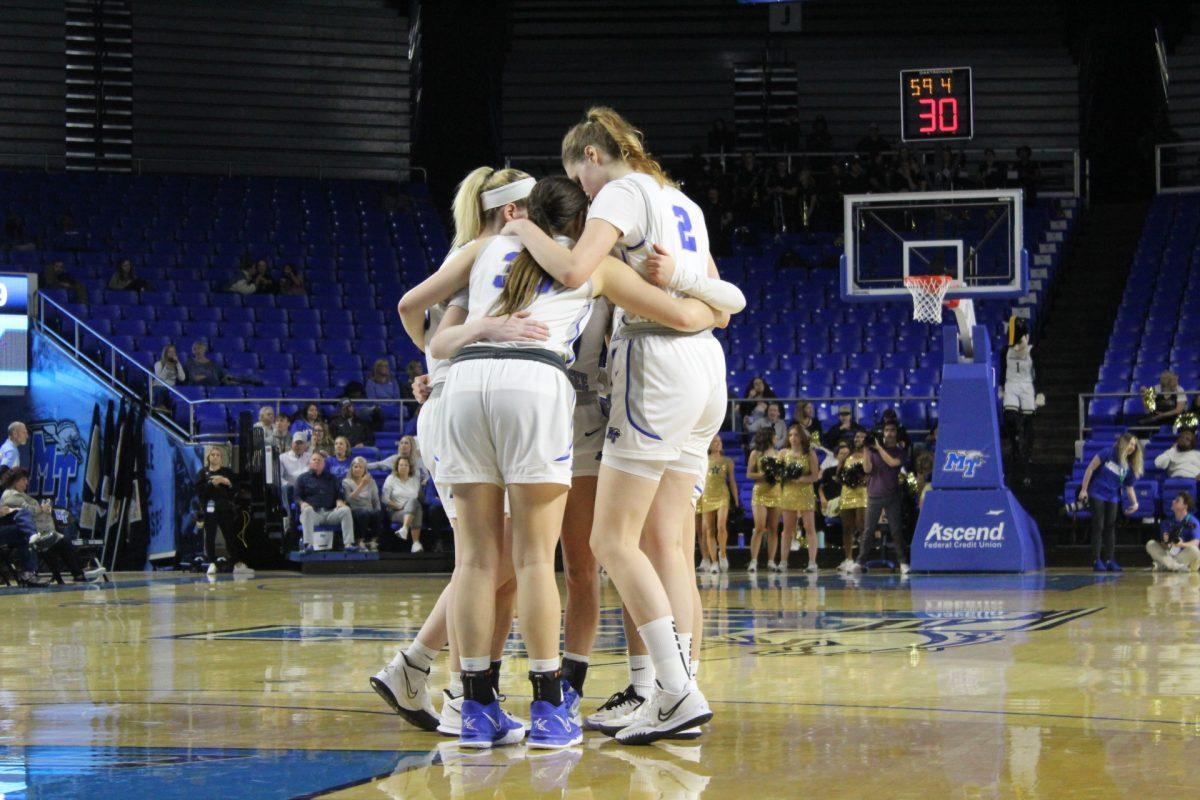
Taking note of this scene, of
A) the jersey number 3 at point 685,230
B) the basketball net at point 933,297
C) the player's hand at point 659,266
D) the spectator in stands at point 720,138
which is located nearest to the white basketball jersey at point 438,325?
the player's hand at point 659,266

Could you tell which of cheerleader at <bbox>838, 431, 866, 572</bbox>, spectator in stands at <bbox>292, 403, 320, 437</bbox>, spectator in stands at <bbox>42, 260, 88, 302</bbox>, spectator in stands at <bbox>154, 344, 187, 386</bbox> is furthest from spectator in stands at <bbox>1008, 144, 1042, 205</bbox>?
spectator in stands at <bbox>42, 260, 88, 302</bbox>

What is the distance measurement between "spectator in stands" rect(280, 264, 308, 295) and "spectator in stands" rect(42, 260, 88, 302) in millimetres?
2806

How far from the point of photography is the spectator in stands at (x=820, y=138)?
85.0 feet

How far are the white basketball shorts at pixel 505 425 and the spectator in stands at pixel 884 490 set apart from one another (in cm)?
1186

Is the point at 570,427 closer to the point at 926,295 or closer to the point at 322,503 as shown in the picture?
the point at 926,295

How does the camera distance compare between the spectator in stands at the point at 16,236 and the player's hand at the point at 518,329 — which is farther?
the spectator in stands at the point at 16,236

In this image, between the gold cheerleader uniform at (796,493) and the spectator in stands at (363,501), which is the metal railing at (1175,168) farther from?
the spectator in stands at (363,501)

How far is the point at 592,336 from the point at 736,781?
68.4 inches

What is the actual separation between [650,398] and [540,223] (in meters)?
0.64

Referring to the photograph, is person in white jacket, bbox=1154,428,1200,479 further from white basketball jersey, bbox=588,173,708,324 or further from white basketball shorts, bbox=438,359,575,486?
white basketball shorts, bbox=438,359,575,486

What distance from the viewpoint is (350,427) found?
1820 centimetres

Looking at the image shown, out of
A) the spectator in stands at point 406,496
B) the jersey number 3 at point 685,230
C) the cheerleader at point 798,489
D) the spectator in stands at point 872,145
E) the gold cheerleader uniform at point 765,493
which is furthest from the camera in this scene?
the spectator in stands at point 872,145

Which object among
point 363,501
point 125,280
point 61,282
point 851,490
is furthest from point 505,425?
point 125,280

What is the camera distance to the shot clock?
58.6 ft
